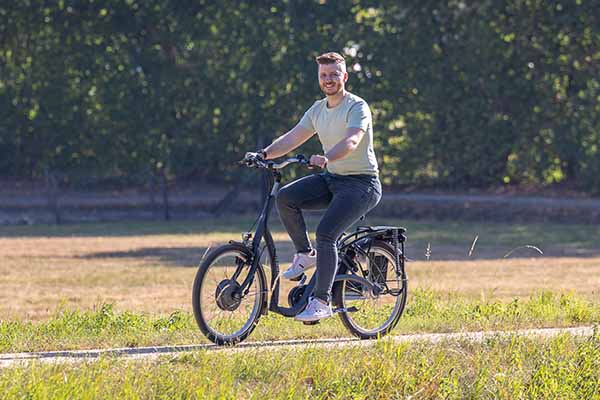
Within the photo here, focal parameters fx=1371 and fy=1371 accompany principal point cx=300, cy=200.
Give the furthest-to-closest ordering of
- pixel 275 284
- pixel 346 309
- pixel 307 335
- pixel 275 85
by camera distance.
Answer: pixel 275 85 < pixel 307 335 < pixel 346 309 < pixel 275 284

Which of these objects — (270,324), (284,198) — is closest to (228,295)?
(284,198)

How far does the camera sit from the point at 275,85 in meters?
25.8

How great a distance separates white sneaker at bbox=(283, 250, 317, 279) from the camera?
9.30 metres

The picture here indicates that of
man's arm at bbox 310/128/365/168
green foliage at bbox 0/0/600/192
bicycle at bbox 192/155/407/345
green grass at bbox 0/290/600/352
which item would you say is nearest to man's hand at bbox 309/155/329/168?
man's arm at bbox 310/128/365/168

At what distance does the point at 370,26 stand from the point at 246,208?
428cm

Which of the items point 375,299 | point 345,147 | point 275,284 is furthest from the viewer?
point 375,299

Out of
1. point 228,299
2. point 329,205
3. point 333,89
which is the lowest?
point 228,299

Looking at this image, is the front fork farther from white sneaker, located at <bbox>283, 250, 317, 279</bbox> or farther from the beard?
the beard

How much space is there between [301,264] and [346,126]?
3.37 ft

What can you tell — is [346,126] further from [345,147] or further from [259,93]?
[259,93]

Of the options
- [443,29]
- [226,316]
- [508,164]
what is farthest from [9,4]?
[226,316]

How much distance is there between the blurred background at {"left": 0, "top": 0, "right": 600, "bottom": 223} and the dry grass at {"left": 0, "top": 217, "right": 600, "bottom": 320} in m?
4.81

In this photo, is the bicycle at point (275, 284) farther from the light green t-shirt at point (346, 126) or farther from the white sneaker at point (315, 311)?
the light green t-shirt at point (346, 126)

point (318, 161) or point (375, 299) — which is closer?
point (318, 161)
